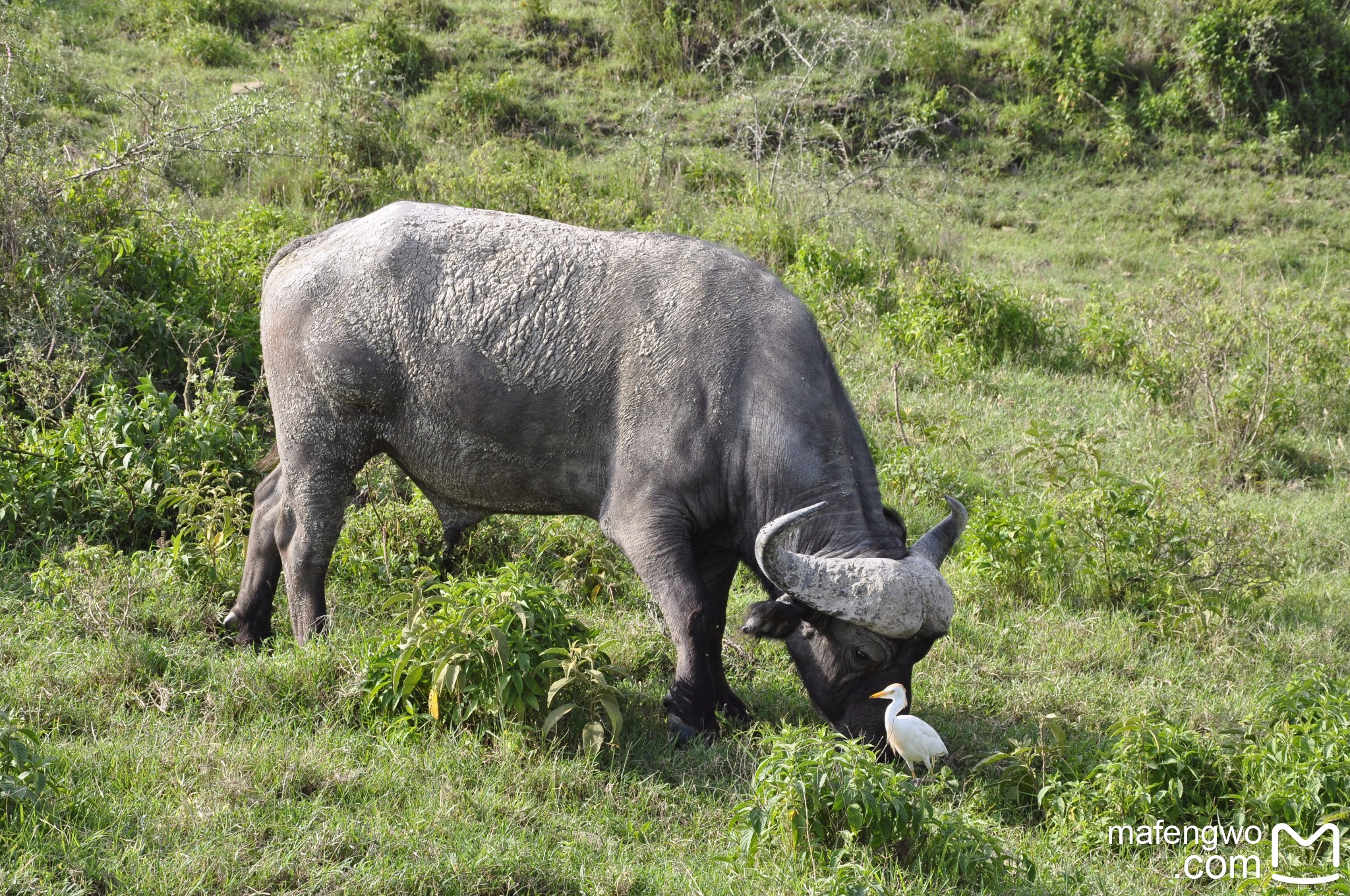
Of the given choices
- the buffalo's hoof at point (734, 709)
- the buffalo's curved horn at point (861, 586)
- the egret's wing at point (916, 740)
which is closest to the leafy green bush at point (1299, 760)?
the egret's wing at point (916, 740)

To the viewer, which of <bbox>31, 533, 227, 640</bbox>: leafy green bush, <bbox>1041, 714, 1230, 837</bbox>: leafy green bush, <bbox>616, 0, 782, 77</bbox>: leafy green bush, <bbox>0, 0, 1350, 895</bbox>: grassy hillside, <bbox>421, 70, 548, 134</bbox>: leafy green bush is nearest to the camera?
<bbox>0, 0, 1350, 895</bbox>: grassy hillside

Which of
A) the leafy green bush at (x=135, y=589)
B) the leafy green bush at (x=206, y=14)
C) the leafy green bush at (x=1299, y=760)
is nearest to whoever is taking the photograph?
the leafy green bush at (x=1299, y=760)

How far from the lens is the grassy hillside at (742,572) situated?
378cm

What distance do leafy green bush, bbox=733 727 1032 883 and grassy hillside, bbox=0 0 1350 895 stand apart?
17 millimetres

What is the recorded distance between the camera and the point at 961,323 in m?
8.85

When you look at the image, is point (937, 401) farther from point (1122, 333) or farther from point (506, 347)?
point (506, 347)

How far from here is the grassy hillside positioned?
12.4 feet

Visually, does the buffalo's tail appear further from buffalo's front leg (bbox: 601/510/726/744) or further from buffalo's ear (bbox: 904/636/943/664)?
buffalo's ear (bbox: 904/636/943/664)

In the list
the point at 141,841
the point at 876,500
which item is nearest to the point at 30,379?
Answer: the point at 141,841

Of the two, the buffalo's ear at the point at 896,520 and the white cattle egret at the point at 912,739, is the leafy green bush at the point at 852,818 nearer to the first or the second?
the white cattle egret at the point at 912,739

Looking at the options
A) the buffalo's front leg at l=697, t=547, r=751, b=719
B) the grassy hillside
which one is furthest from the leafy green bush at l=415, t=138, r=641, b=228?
the buffalo's front leg at l=697, t=547, r=751, b=719

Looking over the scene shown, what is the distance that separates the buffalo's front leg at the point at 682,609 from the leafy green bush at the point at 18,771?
2020mm

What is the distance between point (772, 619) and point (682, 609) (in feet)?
1.15

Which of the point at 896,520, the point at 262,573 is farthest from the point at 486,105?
the point at 896,520
